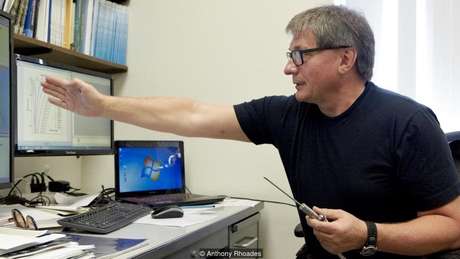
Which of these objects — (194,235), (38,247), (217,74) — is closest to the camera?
(38,247)

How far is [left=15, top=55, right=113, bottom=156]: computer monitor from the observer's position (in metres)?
1.51

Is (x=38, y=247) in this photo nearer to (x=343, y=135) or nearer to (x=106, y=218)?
(x=106, y=218)

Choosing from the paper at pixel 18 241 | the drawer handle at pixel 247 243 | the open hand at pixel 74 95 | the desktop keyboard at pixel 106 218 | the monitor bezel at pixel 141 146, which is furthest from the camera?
the monitor bezel at pixel 141 146

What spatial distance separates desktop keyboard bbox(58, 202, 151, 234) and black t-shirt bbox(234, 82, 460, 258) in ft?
1.63

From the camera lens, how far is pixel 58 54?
1.89 meters

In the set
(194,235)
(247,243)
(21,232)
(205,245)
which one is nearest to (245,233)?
(247,243)

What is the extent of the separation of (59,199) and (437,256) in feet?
4.11

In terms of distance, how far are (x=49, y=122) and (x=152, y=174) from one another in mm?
465

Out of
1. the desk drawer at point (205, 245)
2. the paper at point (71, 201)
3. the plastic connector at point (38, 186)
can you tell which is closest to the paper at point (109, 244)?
the desk drawer at point (205, 245)

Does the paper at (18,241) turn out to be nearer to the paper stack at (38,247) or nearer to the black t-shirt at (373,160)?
the paper stack at (38,247)

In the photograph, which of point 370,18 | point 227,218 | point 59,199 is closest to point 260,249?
point 227,218

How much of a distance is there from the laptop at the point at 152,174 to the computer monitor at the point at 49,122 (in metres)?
0.15

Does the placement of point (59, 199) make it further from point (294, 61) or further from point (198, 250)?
point (294, 61)

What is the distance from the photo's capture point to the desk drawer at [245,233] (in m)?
1.57
